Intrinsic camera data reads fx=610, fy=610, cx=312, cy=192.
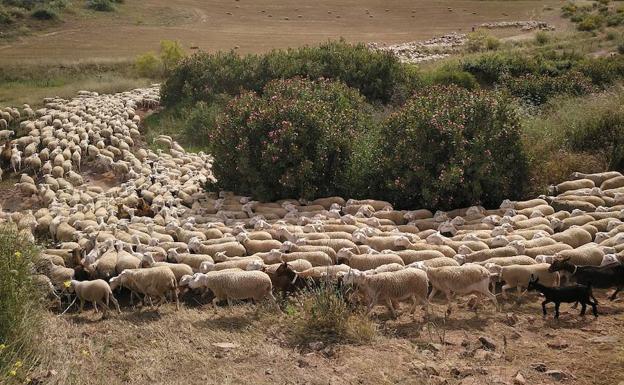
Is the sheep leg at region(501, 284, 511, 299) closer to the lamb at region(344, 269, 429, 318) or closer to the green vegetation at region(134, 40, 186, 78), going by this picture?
the lamb at region(344, 269, 429, 318)

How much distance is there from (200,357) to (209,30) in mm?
49127

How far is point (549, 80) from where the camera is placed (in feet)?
80.4

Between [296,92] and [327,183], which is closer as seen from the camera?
[327,183]

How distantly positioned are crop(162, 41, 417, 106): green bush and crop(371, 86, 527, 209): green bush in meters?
10.2

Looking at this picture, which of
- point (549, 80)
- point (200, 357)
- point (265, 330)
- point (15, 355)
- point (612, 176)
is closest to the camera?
point (15, 355)

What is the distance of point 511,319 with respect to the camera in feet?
26.2

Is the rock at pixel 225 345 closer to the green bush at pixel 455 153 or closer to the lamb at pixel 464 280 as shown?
the lamb at pixel 464 280

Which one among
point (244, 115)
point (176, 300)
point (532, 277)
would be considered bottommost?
point (176, 300)

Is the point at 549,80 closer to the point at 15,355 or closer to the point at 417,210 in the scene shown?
the point at 417,210

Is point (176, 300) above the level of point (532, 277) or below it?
below

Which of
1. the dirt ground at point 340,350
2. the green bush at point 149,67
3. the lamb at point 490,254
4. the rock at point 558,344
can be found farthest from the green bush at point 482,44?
the rock at point 558,344

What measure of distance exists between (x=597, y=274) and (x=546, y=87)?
1722 centimetres

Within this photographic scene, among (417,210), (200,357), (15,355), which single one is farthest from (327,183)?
(15,355)

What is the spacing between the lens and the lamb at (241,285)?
339 inches
